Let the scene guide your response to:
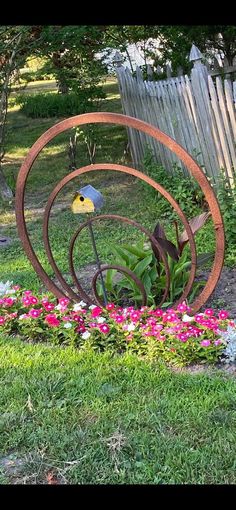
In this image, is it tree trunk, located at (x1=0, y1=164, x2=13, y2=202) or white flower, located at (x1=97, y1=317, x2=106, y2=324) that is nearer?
white flower, located at (x1=97, y1=317, x2=106, y2=324)

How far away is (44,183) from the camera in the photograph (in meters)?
8.73

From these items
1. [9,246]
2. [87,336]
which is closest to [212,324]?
[87,336]

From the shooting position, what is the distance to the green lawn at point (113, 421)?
244 cm

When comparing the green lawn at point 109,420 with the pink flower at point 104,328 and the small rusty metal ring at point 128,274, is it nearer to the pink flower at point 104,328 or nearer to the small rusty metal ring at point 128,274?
the pink flower at point 104,328

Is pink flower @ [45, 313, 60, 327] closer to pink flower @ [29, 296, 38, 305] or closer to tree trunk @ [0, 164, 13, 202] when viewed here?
pink flower @ [29, 296, 38, 305]

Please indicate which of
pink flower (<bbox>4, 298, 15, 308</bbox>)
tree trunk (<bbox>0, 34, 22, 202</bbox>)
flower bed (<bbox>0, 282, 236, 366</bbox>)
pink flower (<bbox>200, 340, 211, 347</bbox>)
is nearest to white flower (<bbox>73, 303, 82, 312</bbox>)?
flower bed (<bbox>0, 282, 236, 366</bbox>)

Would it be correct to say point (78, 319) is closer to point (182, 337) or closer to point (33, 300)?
point (33, 300)

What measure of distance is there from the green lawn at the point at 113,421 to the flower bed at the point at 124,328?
13 centimetres

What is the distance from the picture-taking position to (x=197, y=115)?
6.02 metres

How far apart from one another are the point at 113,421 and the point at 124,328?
0.82 m

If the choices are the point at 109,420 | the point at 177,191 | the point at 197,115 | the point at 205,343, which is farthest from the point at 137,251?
the point at 197,115

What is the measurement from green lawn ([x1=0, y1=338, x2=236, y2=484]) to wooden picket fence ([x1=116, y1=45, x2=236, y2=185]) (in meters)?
2.94

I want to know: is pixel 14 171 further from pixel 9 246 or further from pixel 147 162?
pixel 9 246

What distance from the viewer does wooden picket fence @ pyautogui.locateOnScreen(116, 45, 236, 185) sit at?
217 inches
